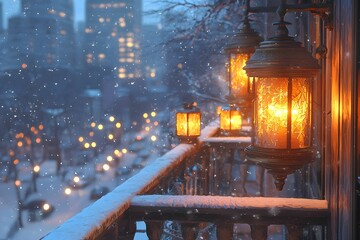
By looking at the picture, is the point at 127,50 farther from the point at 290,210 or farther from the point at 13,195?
the point at 290,210

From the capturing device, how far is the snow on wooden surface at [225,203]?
4988 millimetres

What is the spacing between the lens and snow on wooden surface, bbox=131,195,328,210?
4988 mm

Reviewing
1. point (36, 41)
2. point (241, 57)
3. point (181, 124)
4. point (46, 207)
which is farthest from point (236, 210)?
point (36, 41)

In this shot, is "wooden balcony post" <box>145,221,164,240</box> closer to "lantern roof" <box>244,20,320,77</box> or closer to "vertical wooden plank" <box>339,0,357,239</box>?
"lantern roof" <box>244,20,320,77</box>

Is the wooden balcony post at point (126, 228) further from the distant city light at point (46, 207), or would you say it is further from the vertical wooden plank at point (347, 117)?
the distant city light at point (46, 207)

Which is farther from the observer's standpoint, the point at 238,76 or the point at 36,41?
the point at 36,41

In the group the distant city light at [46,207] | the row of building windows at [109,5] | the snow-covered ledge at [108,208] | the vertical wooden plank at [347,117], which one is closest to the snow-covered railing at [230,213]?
the snow-covered ledge at [108,208]

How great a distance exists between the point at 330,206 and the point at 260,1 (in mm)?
11669

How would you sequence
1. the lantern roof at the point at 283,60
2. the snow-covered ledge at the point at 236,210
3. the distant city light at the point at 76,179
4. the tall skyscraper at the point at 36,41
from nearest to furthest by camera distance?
the lantern roof at the point at 283,60 < the snow-covered ledge at the point at 236,210 < the distant city light at the point at 76,179 < the tall skyscraper at the point at 36,41

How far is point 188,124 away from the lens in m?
10.9

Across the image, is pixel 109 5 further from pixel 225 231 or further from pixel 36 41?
pixel 225 231

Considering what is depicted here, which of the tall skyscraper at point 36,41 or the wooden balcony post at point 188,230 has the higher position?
the tall skyscraper at point 36,41

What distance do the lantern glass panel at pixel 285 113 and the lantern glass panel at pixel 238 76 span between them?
114 inches

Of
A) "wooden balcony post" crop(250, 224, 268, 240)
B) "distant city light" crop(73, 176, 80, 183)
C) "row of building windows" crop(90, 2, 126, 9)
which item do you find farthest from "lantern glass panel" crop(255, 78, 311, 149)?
"row of building windows" crop(90, 2, 126, 9)
